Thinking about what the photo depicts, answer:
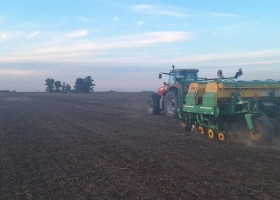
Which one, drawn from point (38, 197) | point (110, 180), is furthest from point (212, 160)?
point (38, 197)

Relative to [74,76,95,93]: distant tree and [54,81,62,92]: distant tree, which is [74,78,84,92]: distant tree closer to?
[74,76,95,93]: distant tree

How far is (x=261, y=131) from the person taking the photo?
10.2 meters

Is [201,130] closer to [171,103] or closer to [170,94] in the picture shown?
[170,94]

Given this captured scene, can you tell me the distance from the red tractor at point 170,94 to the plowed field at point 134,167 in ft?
14.8

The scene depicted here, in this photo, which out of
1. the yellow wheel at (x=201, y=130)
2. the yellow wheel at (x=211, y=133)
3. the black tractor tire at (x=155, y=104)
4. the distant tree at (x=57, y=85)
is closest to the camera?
the yellow wheel at (x=211, y=133)

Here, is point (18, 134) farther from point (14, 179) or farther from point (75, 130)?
point (14, 179)

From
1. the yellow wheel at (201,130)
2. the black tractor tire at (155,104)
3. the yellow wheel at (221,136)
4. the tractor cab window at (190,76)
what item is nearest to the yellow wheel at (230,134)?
the yellow wheel at (221,136)

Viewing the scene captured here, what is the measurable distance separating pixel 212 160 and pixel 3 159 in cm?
543

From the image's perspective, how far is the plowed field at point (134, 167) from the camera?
616 cm

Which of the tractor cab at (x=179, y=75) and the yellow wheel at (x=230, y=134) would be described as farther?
the tractor cab at (x=179, y=75)

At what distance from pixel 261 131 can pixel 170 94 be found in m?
Answer: 7.70

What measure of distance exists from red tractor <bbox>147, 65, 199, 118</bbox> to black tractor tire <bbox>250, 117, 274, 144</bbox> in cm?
618

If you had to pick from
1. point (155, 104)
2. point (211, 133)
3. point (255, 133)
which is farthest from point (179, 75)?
point (255, 133)

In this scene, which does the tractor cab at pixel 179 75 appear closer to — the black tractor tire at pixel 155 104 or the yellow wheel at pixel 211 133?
the black tractor tire at pixel 155 104
